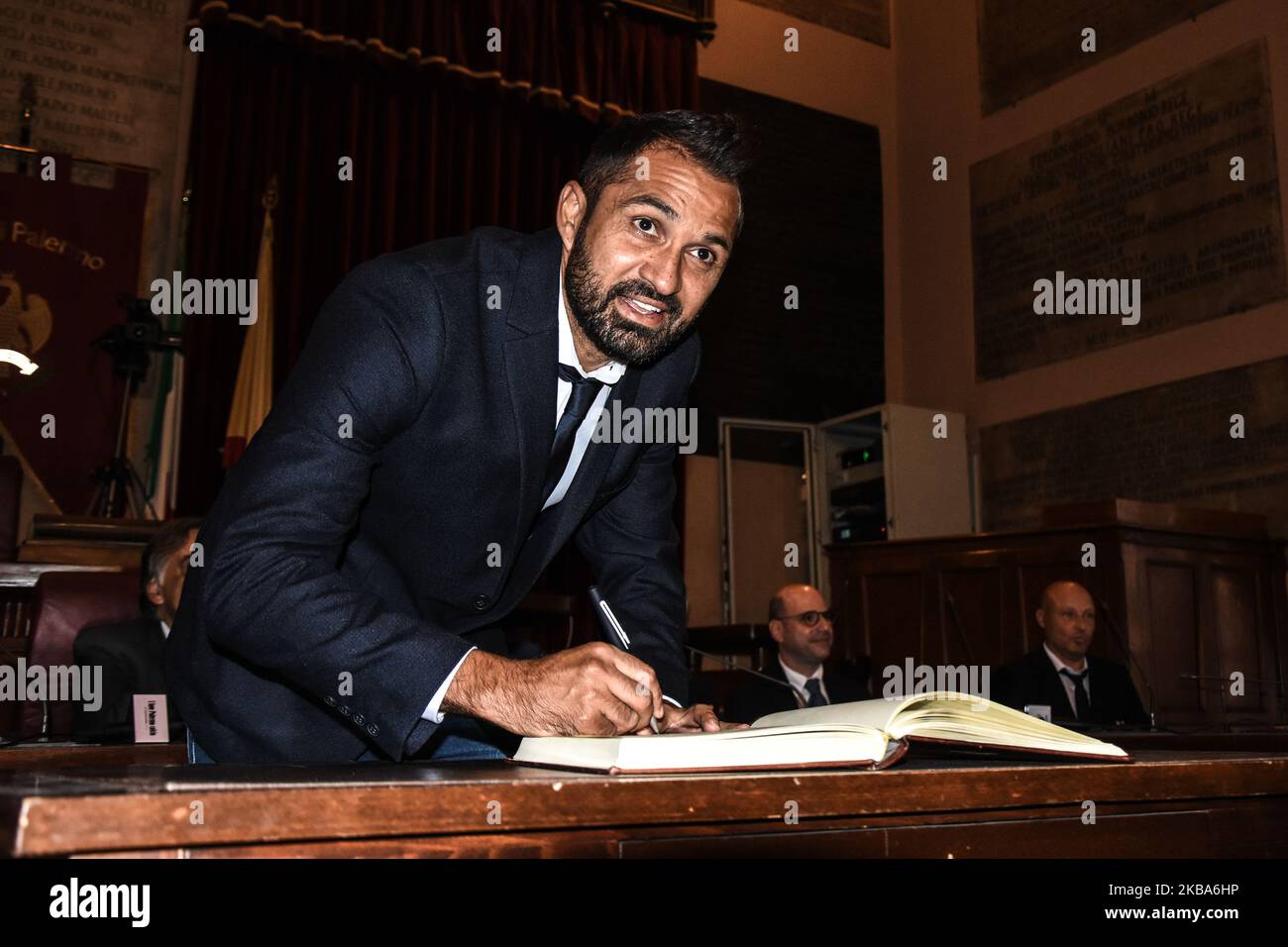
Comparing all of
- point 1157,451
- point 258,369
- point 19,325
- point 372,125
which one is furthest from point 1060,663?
point 19,325

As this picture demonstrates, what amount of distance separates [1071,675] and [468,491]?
449cm

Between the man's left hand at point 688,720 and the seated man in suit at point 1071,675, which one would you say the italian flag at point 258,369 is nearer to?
the seated man in suit at point 1071,675

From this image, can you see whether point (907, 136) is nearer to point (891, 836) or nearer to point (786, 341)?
point (786, 341)

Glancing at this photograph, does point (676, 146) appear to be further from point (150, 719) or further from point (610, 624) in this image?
point (150, 719)

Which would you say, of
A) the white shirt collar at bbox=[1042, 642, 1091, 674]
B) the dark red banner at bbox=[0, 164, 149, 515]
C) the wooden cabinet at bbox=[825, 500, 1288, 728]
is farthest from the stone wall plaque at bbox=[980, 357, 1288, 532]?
the dark red banner at bbox=[0, 164, 149, 515]

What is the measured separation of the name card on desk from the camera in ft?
8.98

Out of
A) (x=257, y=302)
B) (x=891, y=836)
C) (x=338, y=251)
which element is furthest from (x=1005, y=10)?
(x=891, y=836)

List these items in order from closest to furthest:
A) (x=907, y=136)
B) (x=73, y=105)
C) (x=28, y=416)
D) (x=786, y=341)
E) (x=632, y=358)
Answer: (x=632, y=358), (x=28, y=416), (x=73, y=105), (x=786, y=341), (x=907, y=136)

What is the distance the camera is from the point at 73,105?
6395 mm

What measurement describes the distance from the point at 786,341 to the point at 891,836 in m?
7.68

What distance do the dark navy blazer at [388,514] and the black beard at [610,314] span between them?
5 cm

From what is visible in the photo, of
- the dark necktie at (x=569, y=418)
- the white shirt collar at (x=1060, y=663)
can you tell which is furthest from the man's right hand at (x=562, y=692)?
the white shirt collar at (x=1060, y=663)

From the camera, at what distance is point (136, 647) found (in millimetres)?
3309

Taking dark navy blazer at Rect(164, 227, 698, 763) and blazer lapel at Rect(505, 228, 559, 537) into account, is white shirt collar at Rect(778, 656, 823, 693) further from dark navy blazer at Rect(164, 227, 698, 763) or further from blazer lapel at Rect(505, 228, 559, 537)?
blazer lapel at Rect(505, 228, 559, 537)
